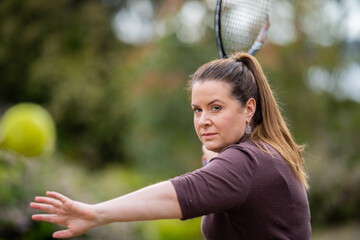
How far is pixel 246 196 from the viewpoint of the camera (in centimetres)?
153

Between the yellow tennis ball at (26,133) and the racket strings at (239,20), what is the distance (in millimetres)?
4904

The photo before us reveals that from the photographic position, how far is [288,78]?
8.91m

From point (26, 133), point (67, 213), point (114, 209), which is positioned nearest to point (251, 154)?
point (114, 209)

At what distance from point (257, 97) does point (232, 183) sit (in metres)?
0.50

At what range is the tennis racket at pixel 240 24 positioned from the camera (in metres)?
2.46

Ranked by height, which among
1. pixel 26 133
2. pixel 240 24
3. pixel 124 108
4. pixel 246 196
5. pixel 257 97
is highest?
pixel 124 108

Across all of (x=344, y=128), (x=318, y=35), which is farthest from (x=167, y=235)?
(x=318, y=35)

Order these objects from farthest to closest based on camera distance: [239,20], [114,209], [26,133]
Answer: [26,133], [239,20], [114,209]

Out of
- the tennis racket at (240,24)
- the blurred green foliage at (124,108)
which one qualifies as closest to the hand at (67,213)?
the tennis racket at (240,24)

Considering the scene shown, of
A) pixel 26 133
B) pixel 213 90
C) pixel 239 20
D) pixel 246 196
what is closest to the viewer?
pixel 246 196

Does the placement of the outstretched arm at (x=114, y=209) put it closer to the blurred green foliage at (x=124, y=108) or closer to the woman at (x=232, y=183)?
the woman at (x=232, y=183)

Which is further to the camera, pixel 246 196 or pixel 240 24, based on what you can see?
pixel 240 24

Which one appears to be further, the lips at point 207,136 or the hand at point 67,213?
the lips at point 207,136

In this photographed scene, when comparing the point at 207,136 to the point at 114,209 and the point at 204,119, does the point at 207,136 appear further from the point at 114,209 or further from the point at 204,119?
the point at 114,209
